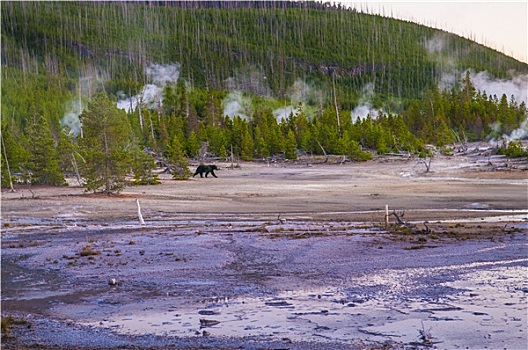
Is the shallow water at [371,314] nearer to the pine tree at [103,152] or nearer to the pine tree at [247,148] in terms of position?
the pine tree at [103,152]

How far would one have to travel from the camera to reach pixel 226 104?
118375mm

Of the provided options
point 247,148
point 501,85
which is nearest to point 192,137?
point 247,148

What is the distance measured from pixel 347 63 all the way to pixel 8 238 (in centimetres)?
16764

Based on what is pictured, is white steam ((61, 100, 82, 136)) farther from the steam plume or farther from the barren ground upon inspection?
the barren ground

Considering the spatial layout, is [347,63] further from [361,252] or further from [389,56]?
Result: [361,252]

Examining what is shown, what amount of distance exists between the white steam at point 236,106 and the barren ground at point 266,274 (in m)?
77.7

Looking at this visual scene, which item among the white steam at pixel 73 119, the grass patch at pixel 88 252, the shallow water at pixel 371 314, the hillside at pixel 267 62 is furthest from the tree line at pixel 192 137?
the hillside at pixel 267 62

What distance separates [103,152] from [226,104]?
274 feet

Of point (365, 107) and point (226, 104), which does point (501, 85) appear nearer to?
point (365, 107)

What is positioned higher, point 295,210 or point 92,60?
point 92,60

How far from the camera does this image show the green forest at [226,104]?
4516 centimetres

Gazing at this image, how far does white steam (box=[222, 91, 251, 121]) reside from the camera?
11044cm

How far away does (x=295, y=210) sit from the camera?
96.4 feet

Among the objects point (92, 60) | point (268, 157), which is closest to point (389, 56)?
point (92, 60)
